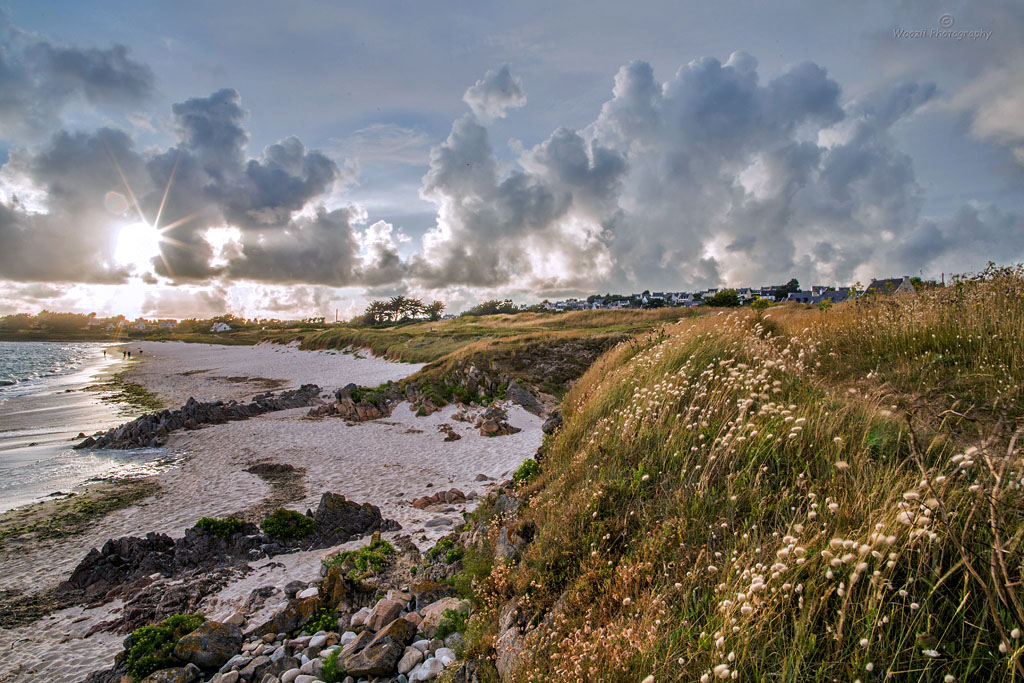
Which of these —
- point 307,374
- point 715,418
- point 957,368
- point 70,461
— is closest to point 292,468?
point 70,461

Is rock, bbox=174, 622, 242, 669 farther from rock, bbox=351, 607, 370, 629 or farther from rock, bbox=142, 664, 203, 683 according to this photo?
rock, bbox=351, 607, 370, 629

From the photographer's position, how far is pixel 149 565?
8562 millimetres

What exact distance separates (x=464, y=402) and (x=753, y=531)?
64.4 ft

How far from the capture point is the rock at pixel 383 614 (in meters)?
5.85

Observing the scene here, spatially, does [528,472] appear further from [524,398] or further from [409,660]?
[524,398]

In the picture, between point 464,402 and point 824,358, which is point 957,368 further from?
point 464,402

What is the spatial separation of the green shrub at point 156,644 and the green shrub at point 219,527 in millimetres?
3158

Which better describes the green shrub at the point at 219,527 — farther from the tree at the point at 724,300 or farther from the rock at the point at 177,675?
the tree at the point at 724,300

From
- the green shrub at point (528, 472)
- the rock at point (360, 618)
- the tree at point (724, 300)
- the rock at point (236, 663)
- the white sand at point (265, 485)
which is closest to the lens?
the rock at point (236, 663)

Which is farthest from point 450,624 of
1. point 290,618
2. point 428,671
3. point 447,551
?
point 290,618

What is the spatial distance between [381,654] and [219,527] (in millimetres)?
6513

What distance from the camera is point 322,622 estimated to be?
6.34m

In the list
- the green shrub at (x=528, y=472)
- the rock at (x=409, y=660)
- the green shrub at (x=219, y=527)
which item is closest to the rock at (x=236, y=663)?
the rock at (x=409, y=660)

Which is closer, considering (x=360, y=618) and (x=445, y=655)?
(x=445, y=655)
